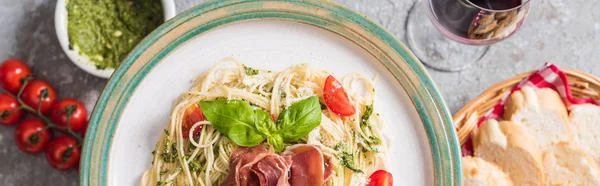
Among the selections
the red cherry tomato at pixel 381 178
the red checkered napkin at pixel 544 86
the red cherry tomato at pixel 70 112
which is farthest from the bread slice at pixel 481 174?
the red cherry tomato at pixel 70 112

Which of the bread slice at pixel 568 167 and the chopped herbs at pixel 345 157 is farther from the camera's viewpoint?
the bread slice at pixel 568 167

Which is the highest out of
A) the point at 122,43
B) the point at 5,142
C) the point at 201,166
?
the point at 122,43

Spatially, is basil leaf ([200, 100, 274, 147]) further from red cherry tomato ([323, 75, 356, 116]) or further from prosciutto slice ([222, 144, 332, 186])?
red cherry tomato ([323, 75, 356, 116])

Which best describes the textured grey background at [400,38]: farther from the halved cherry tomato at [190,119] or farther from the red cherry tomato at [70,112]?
the halved cherry tomato at [190,119]

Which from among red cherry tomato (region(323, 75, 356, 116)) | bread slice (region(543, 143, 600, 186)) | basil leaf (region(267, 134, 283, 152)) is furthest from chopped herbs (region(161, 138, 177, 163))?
bread slice (region(543, 143, 600, 186))

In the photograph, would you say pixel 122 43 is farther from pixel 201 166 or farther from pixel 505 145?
pixel 505 145

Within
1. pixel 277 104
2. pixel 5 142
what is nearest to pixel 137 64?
pixel 277 104
